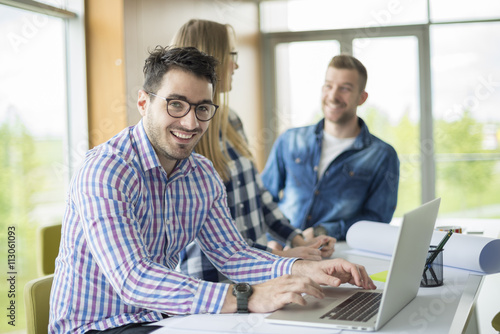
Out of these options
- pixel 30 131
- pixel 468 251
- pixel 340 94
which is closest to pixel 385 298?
pixel 468 251

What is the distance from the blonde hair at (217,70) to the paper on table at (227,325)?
0.79 meters

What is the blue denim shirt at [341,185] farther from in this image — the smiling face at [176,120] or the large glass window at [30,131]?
the large glass window at [30,131]

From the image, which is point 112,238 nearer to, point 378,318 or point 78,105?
point 378,318

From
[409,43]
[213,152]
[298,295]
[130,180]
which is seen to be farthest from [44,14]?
[409,43]

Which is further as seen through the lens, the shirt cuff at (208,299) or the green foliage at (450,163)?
the green foliage at (450,163)

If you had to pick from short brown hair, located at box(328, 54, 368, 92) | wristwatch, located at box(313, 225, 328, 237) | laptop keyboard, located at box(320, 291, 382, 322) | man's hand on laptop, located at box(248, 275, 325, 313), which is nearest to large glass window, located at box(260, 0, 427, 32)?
short brown hair, located at box(328, 54, 368, 92)

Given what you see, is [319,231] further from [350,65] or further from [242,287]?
[242,287]

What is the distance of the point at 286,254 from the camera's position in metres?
1.94

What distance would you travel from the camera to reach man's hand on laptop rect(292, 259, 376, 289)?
1560 mm

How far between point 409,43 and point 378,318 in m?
5.68

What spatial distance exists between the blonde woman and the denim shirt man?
42cm

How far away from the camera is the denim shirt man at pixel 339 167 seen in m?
2.67

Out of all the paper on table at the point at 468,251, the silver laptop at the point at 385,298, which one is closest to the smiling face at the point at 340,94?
the paper on table at the point at 468,251

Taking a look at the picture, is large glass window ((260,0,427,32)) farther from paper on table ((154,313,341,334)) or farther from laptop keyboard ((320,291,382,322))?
paper on table ((154,313,341,334))
